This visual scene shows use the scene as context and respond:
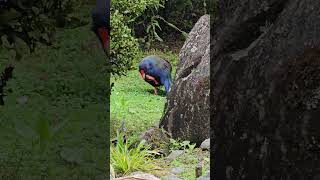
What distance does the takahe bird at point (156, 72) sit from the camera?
7738 mm

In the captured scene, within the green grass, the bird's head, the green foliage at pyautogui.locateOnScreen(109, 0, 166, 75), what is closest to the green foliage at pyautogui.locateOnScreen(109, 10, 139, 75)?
the green foliage at pyautogui.locateOnScreen(109, 0, 166, 75)

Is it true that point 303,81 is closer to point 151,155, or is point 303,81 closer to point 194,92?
point 151,155

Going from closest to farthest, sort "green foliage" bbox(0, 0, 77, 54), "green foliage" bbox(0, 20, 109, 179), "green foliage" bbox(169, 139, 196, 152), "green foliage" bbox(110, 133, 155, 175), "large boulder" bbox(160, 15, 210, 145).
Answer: "green foliage" bbox(0, 0, 77, 54) < "green foliage" bbox(0, 20, 109, 179) < "green foliage" bbox(110, 133, 155, 175) < "green foliage" bbox(169, 139, 196, 152) < "large boulder" bbox(160, 15, 210, 145)

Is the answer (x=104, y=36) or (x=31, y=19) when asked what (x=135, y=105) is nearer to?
(x=104, y=36)

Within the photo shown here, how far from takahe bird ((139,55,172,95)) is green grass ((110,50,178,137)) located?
157 millimetres

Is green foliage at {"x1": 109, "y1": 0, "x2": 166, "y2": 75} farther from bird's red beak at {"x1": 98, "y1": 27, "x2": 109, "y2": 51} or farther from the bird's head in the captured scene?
the bird's head

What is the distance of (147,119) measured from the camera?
269 inches

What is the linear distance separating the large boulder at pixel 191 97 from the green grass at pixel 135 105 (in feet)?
1.64

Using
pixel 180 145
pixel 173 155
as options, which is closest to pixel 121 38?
pixel 180 145

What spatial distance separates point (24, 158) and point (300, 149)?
12.4ft

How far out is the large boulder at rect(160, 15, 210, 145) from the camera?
18.7ft

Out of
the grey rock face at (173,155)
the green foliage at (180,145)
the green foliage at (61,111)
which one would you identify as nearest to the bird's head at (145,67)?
the green foliage at (61,111)

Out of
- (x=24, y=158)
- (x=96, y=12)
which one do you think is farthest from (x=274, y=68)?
(x=96, y=12)

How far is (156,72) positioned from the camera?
774cm
